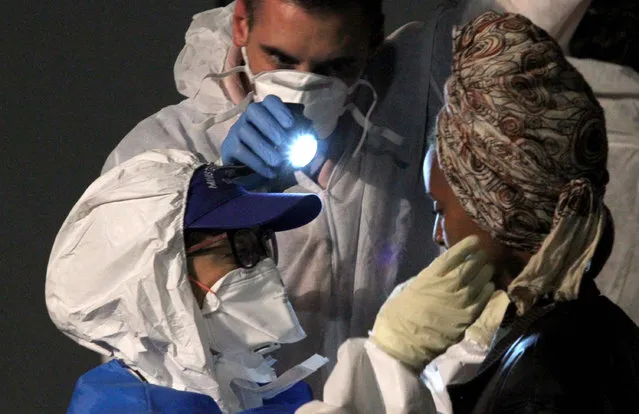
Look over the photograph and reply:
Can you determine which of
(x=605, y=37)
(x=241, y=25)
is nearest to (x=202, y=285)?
(x=241, y=25)

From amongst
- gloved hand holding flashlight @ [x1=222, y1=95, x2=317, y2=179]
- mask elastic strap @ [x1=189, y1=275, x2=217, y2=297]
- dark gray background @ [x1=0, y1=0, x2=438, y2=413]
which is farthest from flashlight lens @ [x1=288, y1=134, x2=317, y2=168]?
dark gray background @ [x1=0, y1=0, x2=438, y2=413]

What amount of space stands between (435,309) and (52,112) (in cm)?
142

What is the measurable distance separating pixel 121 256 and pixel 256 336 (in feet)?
0.84

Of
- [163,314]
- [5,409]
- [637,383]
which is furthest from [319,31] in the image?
[5,409]

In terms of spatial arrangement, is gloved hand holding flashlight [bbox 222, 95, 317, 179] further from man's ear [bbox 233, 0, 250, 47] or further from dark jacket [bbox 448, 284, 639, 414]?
dark jacket [bbox 448, 284, 639, 414]

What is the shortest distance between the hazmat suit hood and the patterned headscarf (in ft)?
1.56

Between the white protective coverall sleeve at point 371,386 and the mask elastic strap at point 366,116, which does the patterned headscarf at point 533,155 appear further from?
the mask elastic strap at point 366,116

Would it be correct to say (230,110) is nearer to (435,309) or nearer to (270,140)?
(270,140)

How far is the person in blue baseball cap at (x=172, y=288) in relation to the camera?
4.90 feet

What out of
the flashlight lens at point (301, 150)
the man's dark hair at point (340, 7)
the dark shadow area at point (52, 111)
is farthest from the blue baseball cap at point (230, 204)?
the dark shadow area at point (52, 111)

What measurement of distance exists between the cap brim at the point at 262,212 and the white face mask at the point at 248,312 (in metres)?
0.08

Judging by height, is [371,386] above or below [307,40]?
below

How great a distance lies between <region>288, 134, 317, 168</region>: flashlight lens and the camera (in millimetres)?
1786

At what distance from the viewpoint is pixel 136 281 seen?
148cm
